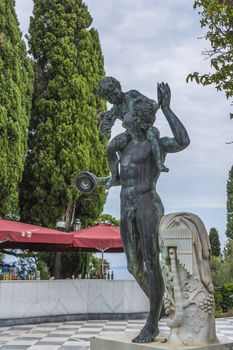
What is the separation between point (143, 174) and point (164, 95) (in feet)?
2.14

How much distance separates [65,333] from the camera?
9109 mm

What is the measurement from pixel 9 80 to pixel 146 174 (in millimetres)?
10974

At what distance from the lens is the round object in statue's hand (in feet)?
14.4

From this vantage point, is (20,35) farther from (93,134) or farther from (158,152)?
(158,152)

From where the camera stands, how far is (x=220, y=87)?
630cm

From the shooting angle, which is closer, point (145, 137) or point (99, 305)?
point (145, 137)

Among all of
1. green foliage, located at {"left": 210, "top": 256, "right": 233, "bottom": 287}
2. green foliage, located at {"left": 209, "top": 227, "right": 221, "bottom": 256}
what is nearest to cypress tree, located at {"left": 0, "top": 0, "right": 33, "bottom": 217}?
green foliage, located at {"left": 210, "top": 256, "right": 233, "bottom": 287}

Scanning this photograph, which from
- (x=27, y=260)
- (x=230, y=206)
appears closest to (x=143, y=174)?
(x=27, y=260)

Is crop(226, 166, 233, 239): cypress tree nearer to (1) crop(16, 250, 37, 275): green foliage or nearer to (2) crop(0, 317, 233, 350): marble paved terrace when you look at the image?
(1) crop(16, 250, 37, 275): green foliage

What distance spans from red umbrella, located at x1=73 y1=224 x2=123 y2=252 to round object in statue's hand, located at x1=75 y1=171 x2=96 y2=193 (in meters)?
6.68

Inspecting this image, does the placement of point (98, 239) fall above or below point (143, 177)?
above

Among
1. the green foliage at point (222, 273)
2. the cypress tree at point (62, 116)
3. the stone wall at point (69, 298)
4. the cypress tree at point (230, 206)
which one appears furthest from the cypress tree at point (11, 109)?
the cypress tree at point (230, 206)

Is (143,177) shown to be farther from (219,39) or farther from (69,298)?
(69,298)

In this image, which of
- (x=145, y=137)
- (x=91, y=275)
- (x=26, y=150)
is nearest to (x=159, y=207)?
(x=145, y=137)
